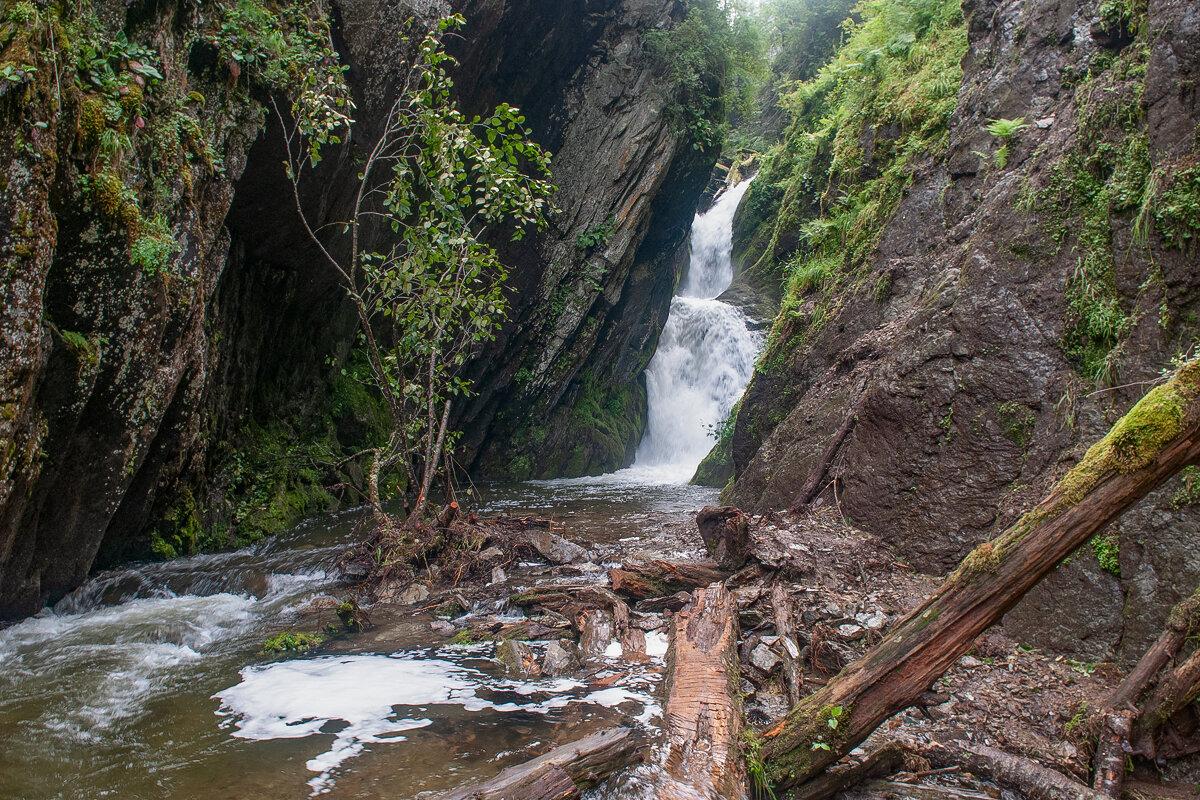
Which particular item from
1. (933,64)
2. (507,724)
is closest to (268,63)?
(507,724)

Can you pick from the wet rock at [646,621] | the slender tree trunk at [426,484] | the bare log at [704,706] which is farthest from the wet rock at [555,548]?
the bare log at [704,706]

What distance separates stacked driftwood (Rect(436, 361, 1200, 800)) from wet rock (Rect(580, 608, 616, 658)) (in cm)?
122

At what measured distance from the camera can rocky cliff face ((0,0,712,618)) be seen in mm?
4133

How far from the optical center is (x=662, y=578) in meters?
5.34

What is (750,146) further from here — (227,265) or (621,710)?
(621,710)

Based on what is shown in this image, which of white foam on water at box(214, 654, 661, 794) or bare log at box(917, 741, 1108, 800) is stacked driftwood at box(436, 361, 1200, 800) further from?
white foam on water at box(214, 654, 661, 794)

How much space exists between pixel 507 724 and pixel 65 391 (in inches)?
156

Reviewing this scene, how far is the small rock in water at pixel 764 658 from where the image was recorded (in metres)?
3.77

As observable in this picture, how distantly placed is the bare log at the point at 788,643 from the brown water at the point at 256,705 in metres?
0.76

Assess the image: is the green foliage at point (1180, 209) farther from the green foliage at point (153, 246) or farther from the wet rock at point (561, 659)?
the green foliage at point (153, 246)

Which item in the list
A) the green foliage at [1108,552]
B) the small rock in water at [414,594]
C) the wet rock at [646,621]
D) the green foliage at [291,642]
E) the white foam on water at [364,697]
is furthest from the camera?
the small rock in water at [414,594]

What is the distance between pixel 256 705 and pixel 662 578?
3.08 metres

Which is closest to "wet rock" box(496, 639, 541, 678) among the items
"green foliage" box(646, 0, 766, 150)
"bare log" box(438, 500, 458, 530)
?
"bare log" box(438, 500, 458, 530)

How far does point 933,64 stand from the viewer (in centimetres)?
979
